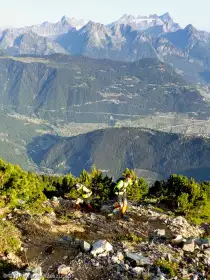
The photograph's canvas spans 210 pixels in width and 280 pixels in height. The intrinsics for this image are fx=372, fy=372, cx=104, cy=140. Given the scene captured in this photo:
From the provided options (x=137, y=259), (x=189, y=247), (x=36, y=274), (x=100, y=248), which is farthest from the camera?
(x=189, y=247)

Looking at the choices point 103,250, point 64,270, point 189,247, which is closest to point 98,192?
point 189,247

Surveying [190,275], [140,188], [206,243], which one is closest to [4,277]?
[190,275]

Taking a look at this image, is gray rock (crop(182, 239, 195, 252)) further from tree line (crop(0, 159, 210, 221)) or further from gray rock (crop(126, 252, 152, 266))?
tree line (crop(0, 159, 210, 221))

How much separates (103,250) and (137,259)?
8.70ft

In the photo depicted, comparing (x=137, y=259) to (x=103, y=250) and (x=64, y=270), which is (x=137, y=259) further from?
(x=64, y=270)

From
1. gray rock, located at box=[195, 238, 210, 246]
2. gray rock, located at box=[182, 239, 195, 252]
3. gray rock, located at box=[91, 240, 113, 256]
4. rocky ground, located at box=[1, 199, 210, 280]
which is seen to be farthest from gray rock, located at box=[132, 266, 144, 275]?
gray rock, located at box=[195, 238, 210, 246]

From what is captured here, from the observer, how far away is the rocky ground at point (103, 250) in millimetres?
25906

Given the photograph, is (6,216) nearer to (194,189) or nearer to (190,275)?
(190,275)

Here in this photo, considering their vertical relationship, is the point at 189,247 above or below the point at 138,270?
below

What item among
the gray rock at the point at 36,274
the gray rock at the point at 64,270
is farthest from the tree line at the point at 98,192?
the gray rock at the point at 36,274

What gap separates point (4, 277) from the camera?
940 inches

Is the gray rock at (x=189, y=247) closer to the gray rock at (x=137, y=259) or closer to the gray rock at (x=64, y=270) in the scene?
the gray rock at (x=137, y=259)

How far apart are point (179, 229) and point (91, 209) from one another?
37.5 ft

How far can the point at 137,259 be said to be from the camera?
90.6 ft
